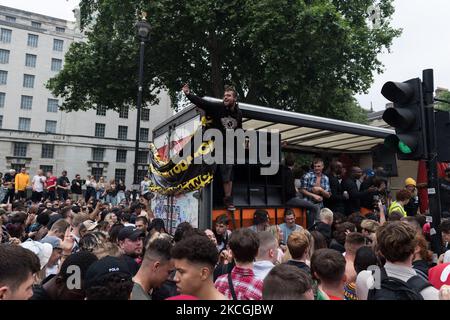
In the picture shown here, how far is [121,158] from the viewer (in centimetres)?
5191

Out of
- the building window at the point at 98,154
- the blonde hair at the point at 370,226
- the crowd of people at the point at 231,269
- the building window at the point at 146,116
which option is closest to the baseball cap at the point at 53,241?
the crowd of people at the point at 231,269

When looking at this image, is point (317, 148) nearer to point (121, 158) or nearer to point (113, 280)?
point (113, 280)

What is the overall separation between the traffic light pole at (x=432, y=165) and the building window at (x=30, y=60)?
5857 centimetres

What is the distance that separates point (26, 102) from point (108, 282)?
186 ft

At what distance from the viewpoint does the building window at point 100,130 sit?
168 ft

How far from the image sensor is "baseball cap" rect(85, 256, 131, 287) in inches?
85.0

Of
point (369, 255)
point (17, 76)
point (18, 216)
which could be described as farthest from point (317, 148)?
point (17, 76)

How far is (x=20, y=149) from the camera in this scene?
153 feet

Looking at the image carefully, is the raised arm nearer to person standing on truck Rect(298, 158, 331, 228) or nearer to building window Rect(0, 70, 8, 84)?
person standing on truck Rect(298, 158, 331, 228)

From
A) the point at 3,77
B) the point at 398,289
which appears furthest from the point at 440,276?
the point at 3,77

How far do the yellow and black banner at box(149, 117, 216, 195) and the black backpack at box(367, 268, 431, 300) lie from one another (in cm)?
391

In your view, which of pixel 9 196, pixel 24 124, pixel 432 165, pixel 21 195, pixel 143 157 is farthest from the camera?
pixel 24 124

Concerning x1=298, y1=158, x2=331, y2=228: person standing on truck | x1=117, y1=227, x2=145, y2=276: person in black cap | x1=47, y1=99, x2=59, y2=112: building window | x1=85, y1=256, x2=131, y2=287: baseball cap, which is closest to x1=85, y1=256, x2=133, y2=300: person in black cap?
x1=85, y1=256, x2=131, y2=287: baseball cap

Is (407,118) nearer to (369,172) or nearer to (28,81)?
(369,172)
